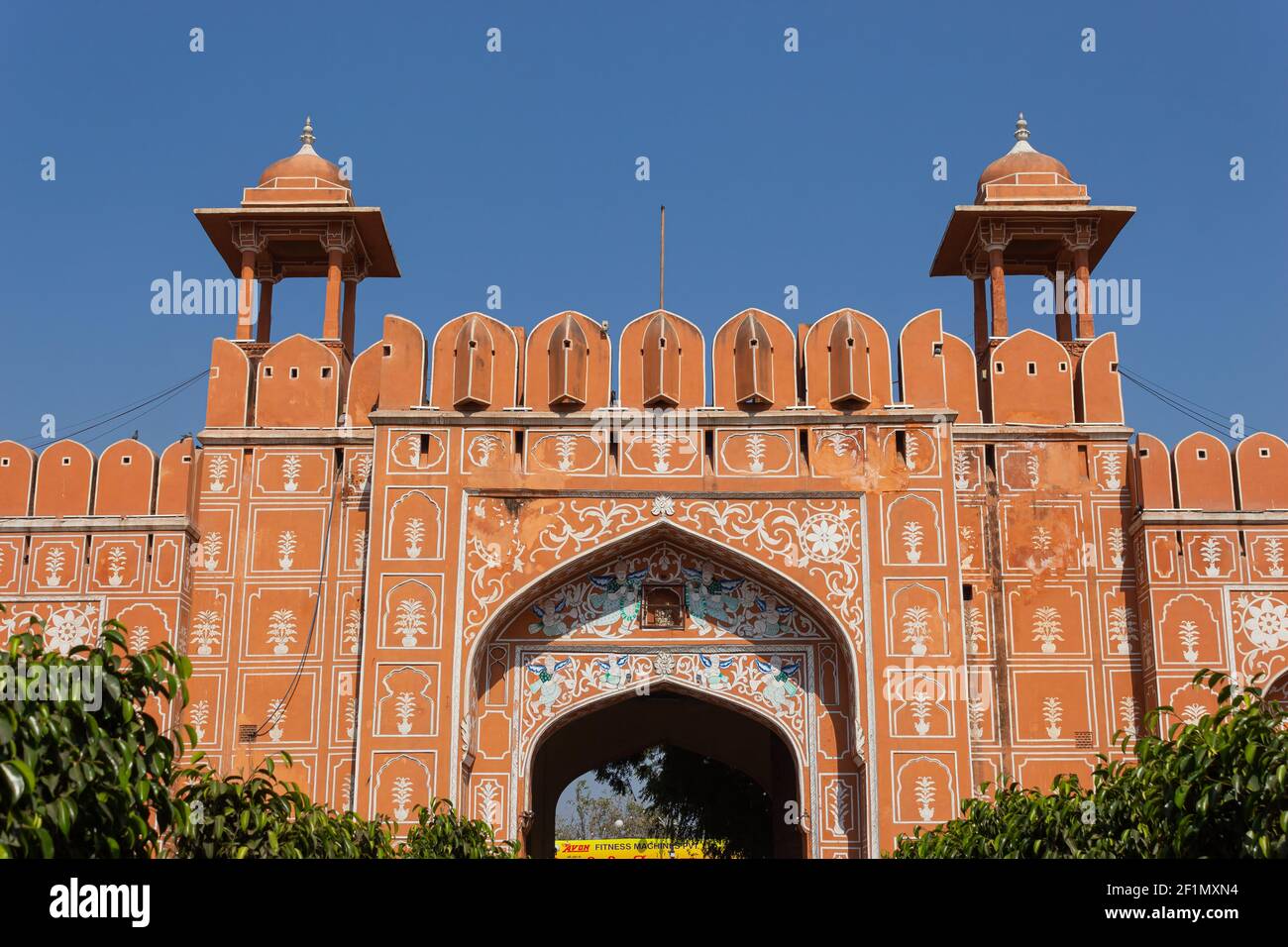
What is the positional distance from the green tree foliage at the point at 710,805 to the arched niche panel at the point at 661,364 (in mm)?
6824

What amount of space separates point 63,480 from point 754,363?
6226 millimetres

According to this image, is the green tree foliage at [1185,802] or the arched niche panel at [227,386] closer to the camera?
the green tree foliage at [1185,802]

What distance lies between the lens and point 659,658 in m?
14.0

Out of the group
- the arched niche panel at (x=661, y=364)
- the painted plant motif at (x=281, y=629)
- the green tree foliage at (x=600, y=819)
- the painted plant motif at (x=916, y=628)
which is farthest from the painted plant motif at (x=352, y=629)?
the green tree foliage at (x=600, y=819)

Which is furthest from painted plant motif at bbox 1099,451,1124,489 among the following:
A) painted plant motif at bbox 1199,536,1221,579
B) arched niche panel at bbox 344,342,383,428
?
arched niche panel at bbox 344,342,383,428

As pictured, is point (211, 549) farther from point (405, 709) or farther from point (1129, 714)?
point (1129, 714)

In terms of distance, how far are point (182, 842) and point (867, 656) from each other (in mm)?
7167

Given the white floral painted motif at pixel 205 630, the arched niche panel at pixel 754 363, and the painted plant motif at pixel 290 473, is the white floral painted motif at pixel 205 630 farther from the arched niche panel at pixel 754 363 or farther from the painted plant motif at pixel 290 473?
the arched niche panel at pixel 754 363

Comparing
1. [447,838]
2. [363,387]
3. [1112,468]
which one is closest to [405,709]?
[447,838]

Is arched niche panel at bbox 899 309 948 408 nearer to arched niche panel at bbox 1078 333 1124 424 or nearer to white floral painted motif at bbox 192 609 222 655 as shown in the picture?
arched niche panel at bbox 1078 333 1124 424

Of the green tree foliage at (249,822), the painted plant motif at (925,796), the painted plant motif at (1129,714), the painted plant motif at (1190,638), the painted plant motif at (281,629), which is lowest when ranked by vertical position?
the green tree foliage at (249,822)

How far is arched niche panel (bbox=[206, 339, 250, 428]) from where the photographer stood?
14.7m

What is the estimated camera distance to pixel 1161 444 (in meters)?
14.3

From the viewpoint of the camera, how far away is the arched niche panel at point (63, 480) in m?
14.5
